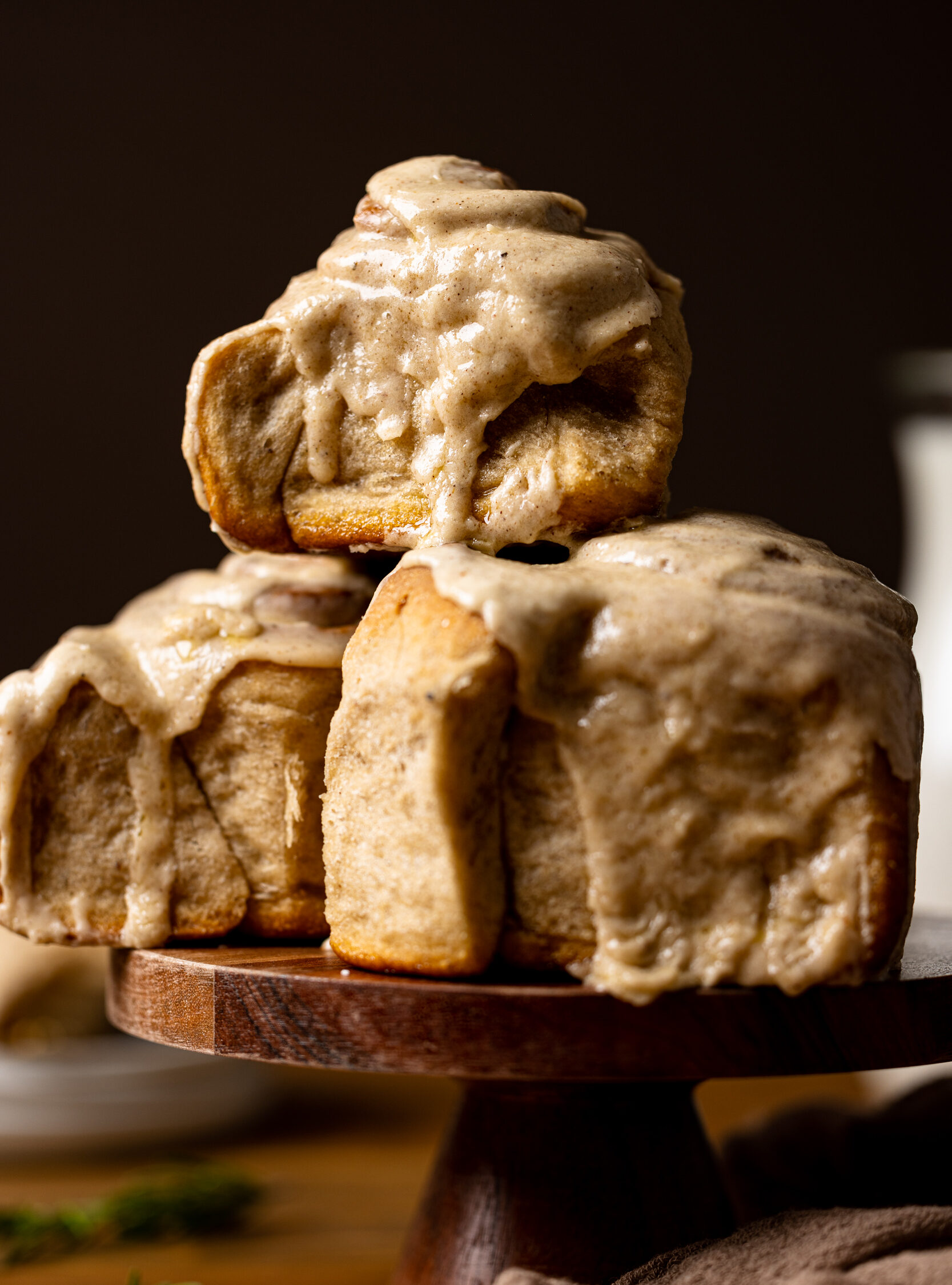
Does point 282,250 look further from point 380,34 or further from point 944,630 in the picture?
point 944,630

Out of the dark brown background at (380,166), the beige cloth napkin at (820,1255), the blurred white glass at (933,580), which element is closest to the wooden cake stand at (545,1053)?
the beige cloth napkin at (820,1255)

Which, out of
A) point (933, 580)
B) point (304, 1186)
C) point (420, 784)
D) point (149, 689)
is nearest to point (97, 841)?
point (149, 689)

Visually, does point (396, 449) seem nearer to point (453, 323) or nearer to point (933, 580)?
point (453, 323)

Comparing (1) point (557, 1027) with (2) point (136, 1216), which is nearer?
(1) point (557, 1027)

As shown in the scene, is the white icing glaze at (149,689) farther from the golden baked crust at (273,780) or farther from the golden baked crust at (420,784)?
the golden baked crust at (420,784)

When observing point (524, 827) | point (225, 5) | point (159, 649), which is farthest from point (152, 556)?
point (524, 827)

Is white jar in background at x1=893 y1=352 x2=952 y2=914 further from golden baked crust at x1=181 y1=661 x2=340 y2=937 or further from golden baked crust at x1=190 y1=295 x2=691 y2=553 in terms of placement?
golden baked crust at x1=181 y1=661 x2=340 y2=937
